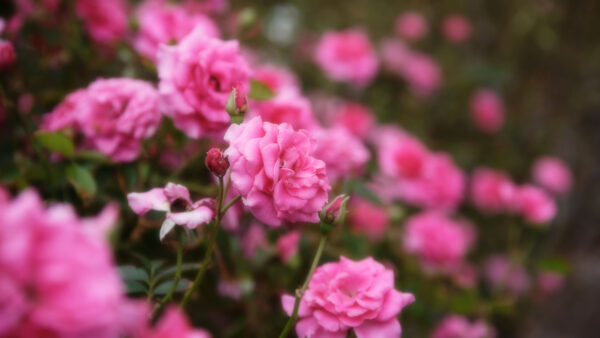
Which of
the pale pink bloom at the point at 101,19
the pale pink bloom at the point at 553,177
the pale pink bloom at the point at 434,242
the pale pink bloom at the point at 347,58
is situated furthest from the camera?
the pale pink bloom at the point at 347,58

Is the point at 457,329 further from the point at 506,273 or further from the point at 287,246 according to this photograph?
the point at 506,273

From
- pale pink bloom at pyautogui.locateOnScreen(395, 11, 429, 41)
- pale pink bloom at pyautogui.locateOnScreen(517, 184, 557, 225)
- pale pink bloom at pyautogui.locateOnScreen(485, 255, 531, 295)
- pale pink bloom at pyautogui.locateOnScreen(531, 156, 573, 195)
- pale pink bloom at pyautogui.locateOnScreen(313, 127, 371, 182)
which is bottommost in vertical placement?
pale pink bloom at pyautogui.locateOnScreen(485, 255, 531, 295)

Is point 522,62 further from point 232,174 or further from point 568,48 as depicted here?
point 232,174

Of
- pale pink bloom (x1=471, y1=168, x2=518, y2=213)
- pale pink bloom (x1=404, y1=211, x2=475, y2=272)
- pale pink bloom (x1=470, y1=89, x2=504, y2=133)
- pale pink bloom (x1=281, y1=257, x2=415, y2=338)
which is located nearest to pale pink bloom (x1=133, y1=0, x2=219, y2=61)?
pale pink bloom (x1=281, y1=257, x2=415, y2=338)

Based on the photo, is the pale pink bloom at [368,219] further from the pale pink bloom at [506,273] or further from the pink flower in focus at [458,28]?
the pink flower in focus at [458,28]

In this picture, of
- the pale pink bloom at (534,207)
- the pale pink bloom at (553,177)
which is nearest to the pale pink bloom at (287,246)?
the pale pink bloom at (534,207)

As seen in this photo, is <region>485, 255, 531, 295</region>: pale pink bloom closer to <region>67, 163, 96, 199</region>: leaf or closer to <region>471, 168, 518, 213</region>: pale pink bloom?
<region>471, 168, 518, 213</region>: pale pink bloom

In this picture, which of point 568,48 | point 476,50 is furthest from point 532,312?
point 476,50
